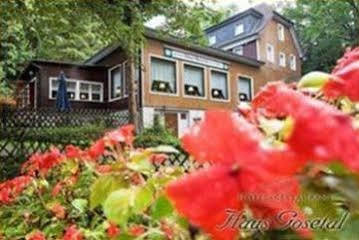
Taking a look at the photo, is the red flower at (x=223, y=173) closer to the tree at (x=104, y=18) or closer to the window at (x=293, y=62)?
the tree at (x=104, y=18)

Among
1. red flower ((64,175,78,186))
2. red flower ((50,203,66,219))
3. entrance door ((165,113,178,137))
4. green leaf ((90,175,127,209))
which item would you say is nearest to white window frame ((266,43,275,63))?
entrance door ((165,113,178,137))

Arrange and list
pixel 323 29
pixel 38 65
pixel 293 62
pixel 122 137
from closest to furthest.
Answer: pixel 122 137, pixel 38 65, pixel 323 29, pixel 293 62

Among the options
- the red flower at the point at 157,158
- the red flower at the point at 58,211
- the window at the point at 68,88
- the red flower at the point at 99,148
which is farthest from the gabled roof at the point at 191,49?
the red flower at the point at 157,158

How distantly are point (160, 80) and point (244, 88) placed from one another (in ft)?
15.4

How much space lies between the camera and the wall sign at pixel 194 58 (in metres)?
15.9

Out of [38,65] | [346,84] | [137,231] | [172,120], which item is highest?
[38,65]

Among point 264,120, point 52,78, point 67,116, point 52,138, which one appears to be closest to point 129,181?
point 264,120

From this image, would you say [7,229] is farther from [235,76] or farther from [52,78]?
[235,76]

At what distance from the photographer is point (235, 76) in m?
18.5

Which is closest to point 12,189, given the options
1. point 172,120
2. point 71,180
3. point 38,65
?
point 71,180

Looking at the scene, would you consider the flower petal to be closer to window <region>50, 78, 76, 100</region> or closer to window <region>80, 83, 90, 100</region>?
window <region>50, 78, 76, 100</region>

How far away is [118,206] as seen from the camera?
2.12 ft

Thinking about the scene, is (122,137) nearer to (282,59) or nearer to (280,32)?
(282,59)

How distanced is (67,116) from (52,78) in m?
3.57
